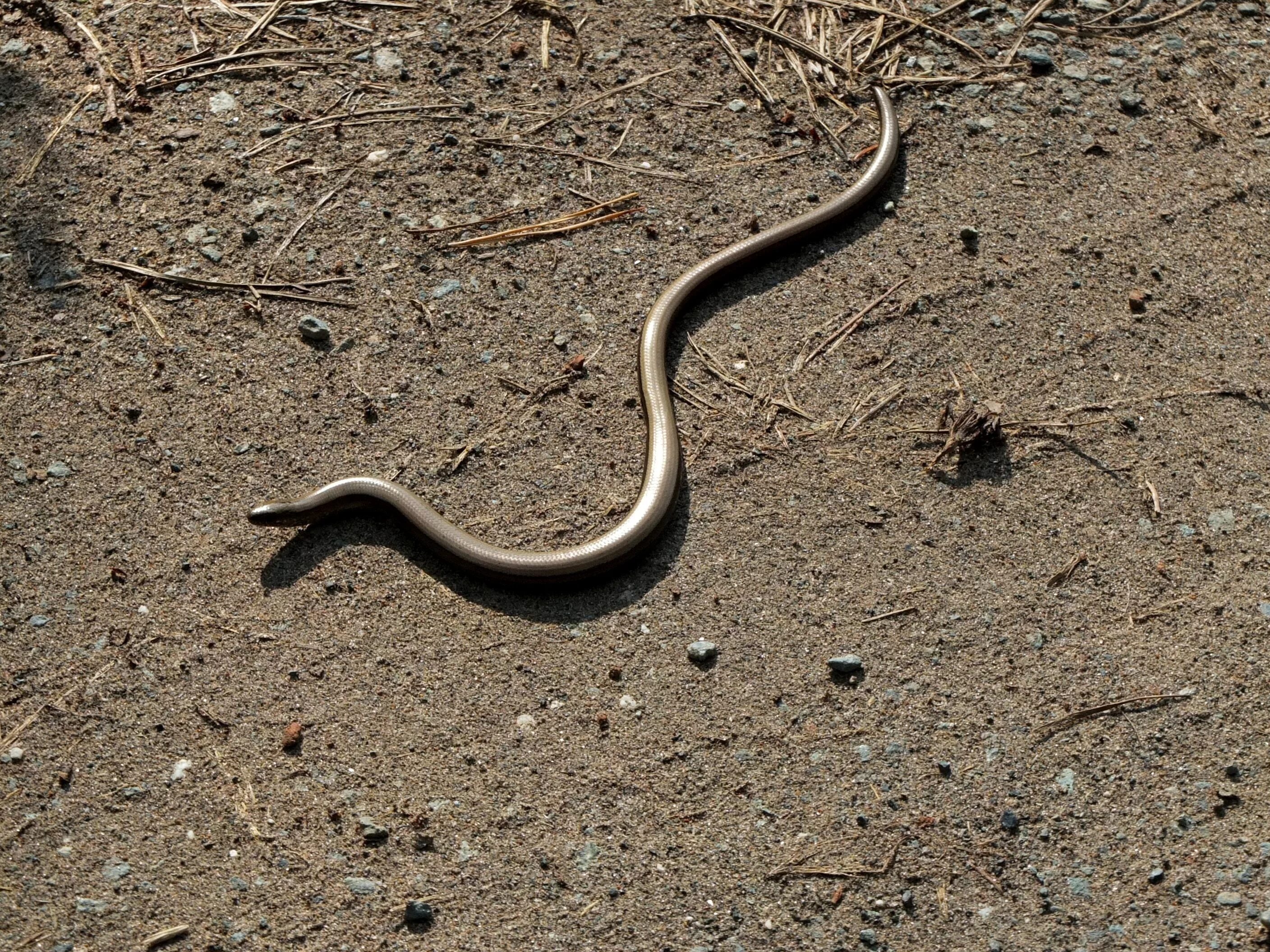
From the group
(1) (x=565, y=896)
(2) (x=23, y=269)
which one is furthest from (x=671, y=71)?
(1) (x=565, y=896)

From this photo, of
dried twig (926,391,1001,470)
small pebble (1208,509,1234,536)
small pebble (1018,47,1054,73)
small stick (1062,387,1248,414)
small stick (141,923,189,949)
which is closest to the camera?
small stick (141,923,189,949)

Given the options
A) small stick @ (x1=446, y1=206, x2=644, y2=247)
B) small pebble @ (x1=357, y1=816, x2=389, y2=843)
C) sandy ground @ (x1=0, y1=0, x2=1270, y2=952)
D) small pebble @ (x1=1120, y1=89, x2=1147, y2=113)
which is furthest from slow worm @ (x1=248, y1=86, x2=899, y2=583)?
small pebble @ (x1=1120, y1=89, x2=1147, y2=113)

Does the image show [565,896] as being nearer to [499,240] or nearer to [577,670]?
[577,670]

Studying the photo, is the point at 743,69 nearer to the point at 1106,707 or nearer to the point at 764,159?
the point at 764,159

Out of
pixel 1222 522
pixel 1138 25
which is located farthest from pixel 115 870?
pixel 1138 25

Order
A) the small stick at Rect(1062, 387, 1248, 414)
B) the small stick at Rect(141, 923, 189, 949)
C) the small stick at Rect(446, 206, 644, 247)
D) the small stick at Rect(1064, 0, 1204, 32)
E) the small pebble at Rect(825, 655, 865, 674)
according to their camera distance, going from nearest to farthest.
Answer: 1. the small stick at Rect(141, 923, 189, 949)
2. the small pebble at Rect(825, 655, 865, 674)
3. the small stick at Rect(1062, 387, 1248, 414)
4. the small stick at Rect(446, 206, 644, 247)
5. the small stick at Rect(1064, 0, 1204, 32)

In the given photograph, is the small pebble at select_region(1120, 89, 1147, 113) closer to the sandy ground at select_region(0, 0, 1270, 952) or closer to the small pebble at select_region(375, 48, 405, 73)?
the sandy ground at select_region(0, 0, 1270, 952)
